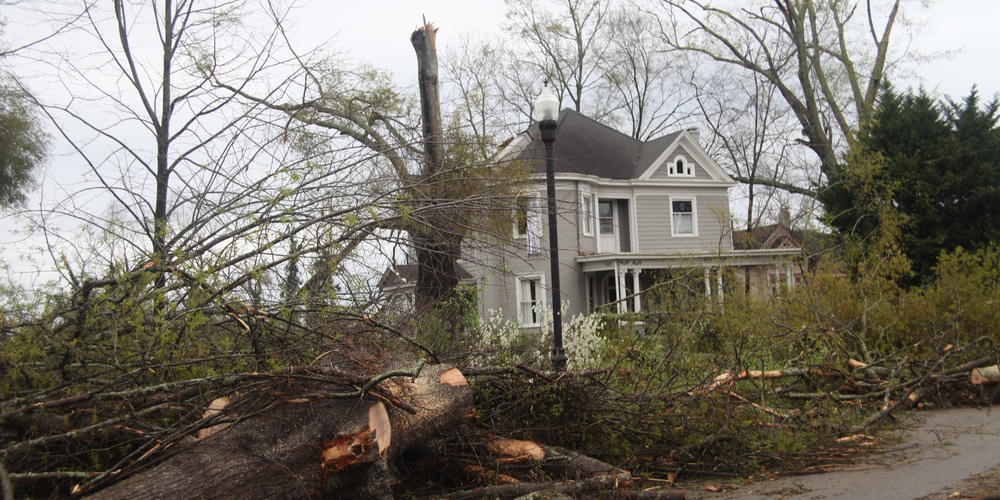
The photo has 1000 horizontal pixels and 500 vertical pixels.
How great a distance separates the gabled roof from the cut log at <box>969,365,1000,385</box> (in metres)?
16.9

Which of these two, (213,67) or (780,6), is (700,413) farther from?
(780,6)

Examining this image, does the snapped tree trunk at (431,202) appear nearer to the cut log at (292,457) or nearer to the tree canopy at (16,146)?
the cut log at (292,457)

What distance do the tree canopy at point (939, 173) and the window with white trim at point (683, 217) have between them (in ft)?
26.5

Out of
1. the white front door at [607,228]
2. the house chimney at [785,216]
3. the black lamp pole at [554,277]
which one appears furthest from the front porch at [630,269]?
the black lamp pole at [554,277]

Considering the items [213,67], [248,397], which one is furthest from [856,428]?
[213,67]

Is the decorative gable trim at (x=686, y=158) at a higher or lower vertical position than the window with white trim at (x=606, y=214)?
higher

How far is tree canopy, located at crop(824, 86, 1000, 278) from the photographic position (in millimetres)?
16391

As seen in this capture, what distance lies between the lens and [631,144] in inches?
1107

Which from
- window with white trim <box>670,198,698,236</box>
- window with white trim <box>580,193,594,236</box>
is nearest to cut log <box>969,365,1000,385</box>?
window with white trim <box>580,193,594,236</box>

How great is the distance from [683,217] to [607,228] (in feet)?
9.27

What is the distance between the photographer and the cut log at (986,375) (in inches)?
354

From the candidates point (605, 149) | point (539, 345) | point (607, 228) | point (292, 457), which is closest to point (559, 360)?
point (539, 345)

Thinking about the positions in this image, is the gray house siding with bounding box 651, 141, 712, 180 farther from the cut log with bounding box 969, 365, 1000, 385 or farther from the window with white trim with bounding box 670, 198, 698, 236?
the cut log with bounding box 969, 365, 1000, 385

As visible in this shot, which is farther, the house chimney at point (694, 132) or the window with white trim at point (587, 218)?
the house chimney at point (694, 132)
